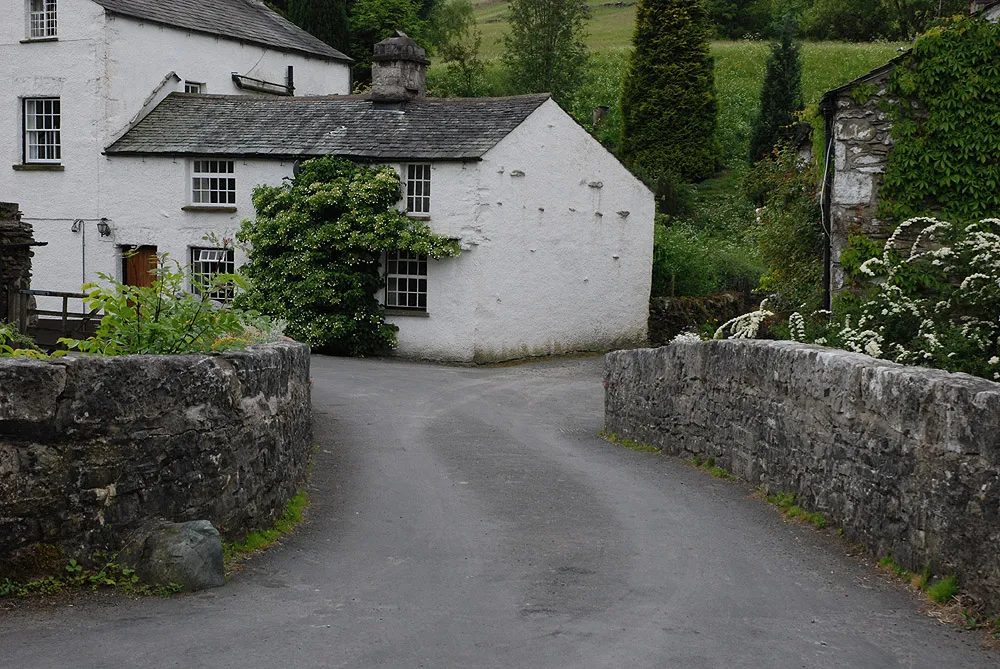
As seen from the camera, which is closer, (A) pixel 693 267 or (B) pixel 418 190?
(B) pixel 418 190

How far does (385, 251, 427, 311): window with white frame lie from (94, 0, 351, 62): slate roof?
997cm

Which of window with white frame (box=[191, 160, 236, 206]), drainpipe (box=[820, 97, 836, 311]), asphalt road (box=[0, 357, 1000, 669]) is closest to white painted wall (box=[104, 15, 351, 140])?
window with white frame (box=[191, 160, 236, 206])

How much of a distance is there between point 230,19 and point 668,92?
17.7 meters

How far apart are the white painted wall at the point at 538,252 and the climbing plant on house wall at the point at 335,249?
35.5 inches

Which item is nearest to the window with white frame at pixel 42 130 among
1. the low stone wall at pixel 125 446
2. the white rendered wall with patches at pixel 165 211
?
the white rendered wall with patches at pixel 165 211

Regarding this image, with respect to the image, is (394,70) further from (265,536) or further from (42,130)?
(265,536)

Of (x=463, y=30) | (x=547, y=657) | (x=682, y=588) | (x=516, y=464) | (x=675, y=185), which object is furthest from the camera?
(x=463, y=30)

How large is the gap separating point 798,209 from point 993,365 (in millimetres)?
8138

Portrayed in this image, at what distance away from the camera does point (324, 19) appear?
48.8m

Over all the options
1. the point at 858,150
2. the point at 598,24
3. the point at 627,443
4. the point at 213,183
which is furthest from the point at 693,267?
the point at 598,24

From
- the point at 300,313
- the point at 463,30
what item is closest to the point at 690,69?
the point at 463,30

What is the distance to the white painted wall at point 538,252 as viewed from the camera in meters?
27.2

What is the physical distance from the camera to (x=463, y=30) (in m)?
59.8

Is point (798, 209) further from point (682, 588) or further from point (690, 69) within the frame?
point (690, 69)
